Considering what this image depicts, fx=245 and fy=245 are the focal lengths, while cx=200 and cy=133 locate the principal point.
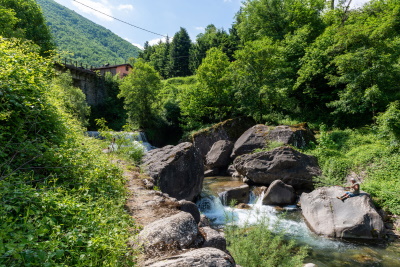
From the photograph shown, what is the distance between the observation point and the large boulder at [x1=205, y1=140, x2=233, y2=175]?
18.5 metres

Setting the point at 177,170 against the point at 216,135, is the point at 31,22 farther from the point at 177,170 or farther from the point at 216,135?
the point at 177,170

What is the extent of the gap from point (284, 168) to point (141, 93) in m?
18.7

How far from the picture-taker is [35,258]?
75.4 inches

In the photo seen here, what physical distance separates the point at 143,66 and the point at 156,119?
6059 millimetres

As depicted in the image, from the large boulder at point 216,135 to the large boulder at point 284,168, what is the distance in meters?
6.73

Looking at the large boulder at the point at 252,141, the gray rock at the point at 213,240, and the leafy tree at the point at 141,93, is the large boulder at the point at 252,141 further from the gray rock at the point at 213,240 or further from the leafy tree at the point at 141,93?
the leafy tree at the point at 141,93

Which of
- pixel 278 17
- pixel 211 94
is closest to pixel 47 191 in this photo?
pixel 211 94

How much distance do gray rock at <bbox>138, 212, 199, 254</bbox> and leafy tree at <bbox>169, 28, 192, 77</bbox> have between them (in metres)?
51.0

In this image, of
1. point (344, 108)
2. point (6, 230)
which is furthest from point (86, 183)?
point (344, 108)

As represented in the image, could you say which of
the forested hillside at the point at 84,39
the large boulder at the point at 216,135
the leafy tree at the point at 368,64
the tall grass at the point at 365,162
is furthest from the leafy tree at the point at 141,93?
the forested hillside at the point at 84,39

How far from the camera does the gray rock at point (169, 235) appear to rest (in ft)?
10.1

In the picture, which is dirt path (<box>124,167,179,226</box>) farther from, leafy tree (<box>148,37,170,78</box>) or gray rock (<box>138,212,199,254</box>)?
leafy tree (<box>148,37,170,78</box>)

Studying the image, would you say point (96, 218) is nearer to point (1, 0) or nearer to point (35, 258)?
point (35, 258)

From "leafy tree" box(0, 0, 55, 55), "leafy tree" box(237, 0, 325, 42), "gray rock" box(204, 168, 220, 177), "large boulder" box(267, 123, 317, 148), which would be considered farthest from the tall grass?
"leafy tree" box(0, 0, 55, 55)
